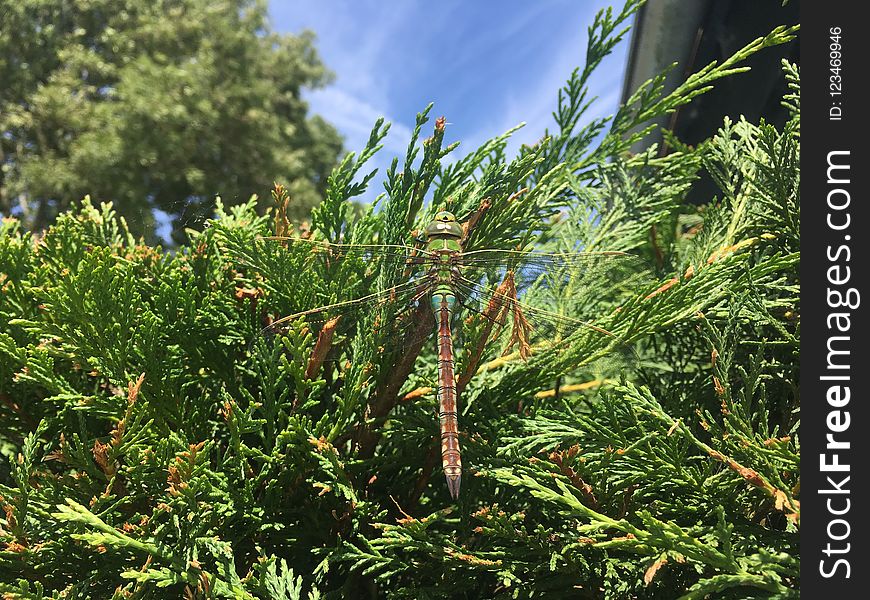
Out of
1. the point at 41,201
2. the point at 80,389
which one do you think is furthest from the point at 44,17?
the point at 80,389

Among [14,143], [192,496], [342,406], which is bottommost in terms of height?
[192,496]

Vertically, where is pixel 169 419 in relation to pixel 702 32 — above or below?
below

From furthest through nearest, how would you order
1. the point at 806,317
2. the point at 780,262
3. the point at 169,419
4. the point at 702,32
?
the point at 702,32, the point at 169,419, the point at 780,262, the point at 806,317

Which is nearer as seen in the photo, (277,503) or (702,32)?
(277,503)

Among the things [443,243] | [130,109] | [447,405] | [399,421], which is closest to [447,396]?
[447,405]

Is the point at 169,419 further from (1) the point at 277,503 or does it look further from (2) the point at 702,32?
(2) the point at 702,32

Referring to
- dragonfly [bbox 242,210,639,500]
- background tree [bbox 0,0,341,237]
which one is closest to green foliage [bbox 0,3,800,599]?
dragonfly [bbox 242,210,639,500]

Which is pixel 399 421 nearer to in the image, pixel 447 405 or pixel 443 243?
pixel 447 405
